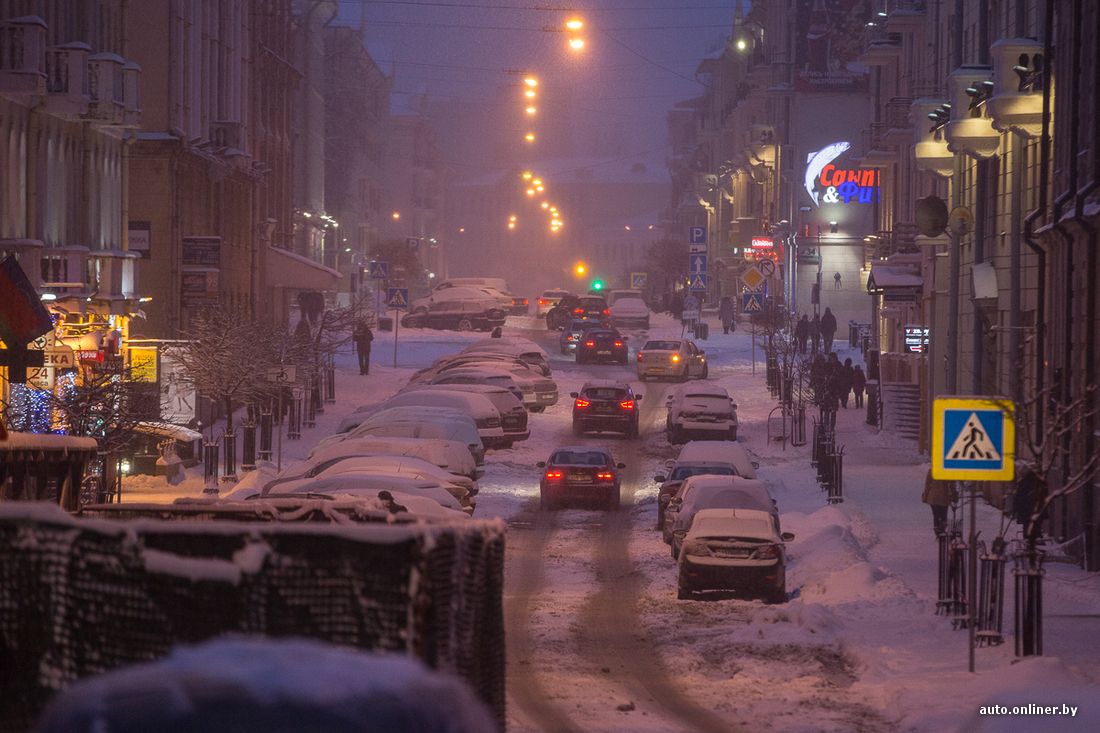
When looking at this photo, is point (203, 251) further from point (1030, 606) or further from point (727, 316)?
point (727, 316)

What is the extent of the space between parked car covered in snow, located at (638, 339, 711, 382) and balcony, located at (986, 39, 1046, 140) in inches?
1019

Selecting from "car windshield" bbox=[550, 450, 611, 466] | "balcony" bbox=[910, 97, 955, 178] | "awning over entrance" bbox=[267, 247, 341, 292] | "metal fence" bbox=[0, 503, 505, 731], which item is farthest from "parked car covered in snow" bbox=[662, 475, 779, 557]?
"awning over entrance" bbox=[267, 247, 341, 292]

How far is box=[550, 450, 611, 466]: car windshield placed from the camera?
82.7ft

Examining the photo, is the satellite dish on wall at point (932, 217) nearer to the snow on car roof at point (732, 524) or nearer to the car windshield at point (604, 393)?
the car windshield at point (604, 393)

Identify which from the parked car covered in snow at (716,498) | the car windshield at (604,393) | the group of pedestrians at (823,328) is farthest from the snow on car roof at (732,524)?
the group of pedestrians at (823,328)

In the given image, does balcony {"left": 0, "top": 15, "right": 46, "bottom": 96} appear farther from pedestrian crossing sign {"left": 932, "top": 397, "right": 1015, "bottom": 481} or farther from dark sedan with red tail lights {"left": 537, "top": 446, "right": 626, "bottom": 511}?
pedestrian crossing sign {"left": 932, "top": 397, "right": 1015, "bottom": 481}

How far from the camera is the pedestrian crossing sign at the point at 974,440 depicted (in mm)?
12273

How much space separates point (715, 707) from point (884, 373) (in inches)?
1158

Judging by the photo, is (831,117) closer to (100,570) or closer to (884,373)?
(884,373)

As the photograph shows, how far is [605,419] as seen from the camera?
34875mm

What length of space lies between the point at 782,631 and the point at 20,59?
16364 millimetres

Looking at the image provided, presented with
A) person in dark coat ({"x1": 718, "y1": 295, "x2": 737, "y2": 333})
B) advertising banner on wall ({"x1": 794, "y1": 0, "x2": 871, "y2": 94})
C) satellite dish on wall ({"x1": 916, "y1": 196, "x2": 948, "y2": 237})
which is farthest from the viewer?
person in dark coat ({"x1": 718, "y1": 295, "x2": 737, "y2": 333})

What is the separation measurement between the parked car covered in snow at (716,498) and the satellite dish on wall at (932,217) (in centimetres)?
1096

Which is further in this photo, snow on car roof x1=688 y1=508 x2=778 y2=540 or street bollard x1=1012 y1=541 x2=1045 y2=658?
snow on car roof x1=688 y1=508 x2=778 y2=540
